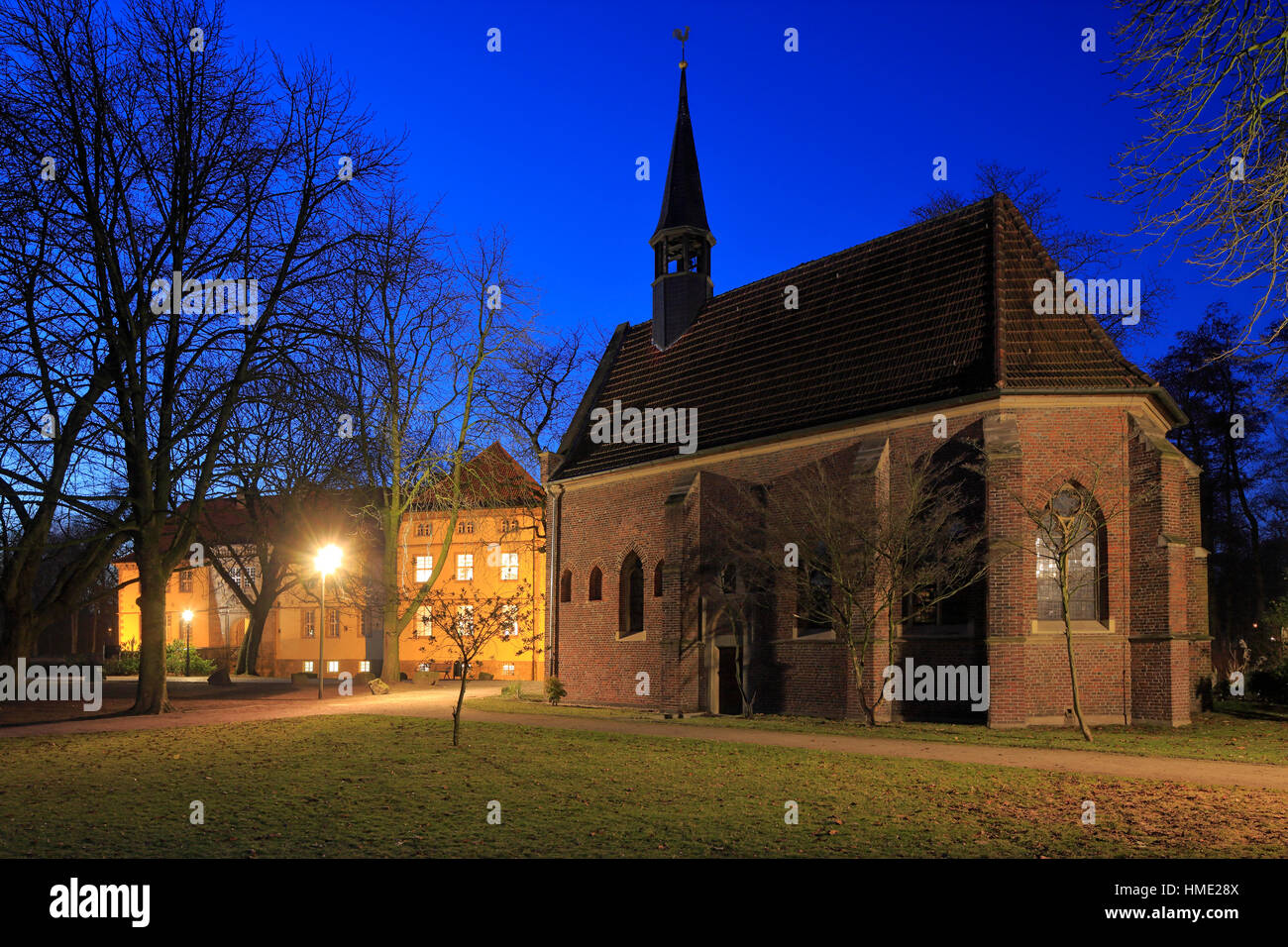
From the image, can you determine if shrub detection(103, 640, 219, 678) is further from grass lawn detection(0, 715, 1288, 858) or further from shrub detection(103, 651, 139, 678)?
grass lawn detection(0, 715, 1288, 858)

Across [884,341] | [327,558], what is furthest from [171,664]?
[884,341]

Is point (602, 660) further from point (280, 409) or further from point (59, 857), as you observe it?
point (59, 857)

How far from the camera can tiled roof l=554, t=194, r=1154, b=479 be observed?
22.1 m

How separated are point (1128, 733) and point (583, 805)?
13232 mm

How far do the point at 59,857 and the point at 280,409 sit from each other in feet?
41.1

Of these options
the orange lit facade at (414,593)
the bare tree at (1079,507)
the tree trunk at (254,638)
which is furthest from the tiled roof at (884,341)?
the tree trunk at (254,638)

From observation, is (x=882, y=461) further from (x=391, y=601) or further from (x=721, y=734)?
(x=391, y=601)

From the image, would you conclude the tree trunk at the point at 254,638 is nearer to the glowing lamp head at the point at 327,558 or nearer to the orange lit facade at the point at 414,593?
the orange lit facade at the point at 414,593

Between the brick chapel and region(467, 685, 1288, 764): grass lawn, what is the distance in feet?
2.61

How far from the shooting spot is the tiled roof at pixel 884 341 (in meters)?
22.1

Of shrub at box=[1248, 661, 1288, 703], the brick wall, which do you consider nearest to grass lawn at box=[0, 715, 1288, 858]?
the brick wall

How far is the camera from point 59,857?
27.6 feet

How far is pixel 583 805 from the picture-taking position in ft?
36.0

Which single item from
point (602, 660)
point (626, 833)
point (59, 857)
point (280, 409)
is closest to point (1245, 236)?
point (626, 833)
